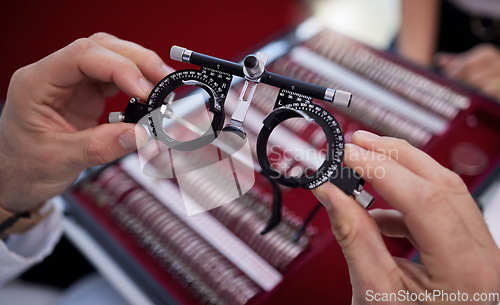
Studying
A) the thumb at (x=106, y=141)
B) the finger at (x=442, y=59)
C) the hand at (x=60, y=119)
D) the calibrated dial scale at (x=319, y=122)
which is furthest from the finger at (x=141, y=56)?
the finger at (x=442, y=59)

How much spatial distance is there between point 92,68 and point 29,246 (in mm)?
522

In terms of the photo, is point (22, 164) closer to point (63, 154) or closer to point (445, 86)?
point (63, 154)

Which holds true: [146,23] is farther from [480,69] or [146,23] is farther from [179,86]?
[480,69]

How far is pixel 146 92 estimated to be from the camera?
2.19 feet

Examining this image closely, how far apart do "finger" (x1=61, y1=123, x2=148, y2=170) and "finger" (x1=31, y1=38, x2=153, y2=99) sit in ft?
0.21

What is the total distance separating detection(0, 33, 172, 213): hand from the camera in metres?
0.67

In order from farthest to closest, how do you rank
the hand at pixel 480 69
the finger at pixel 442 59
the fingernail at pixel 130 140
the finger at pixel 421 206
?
the finger at pixel 442 59
the hand at pixel 480 69
the fingernail at pixel 130 140
the finger at pixel 421 206

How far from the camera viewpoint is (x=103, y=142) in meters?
0.65

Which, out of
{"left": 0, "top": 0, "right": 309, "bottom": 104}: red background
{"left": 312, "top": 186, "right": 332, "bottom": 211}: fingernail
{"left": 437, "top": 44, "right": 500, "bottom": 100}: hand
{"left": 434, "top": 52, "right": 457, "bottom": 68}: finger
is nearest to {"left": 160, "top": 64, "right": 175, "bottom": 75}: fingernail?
{"left": 0, "top": 0, "right": 309, "bottom": 104}: red background

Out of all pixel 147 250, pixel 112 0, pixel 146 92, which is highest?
pixel 146 92

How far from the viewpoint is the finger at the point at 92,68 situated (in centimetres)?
67

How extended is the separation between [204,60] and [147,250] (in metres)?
0.56

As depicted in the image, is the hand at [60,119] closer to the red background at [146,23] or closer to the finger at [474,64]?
the red background at [146,23]

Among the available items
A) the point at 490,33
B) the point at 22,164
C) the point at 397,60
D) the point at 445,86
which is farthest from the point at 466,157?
the point at 22,164
